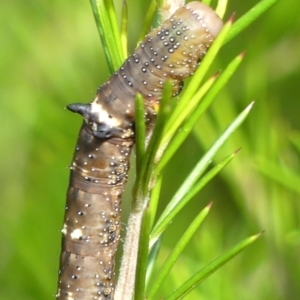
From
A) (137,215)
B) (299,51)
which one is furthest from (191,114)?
(299,51)

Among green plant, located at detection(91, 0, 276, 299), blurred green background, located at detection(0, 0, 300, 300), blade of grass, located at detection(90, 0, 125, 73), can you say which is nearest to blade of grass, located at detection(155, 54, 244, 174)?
green plant, located at detection(91, 0, 276, 299)

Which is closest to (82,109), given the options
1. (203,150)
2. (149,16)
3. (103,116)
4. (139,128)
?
(103,116)

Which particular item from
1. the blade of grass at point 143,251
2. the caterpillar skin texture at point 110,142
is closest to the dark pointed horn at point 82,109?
the caterpillar skin texture at point 110,142

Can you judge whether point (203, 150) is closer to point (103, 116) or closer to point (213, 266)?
point (103, 116)

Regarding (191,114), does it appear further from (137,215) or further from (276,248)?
(276,248)

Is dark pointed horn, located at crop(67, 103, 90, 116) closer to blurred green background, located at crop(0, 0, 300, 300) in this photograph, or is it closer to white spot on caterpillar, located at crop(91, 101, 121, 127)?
white spot on caterpillar, located at crop(91, 101, 121, 127)

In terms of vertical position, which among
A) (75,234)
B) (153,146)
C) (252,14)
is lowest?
(75,234)

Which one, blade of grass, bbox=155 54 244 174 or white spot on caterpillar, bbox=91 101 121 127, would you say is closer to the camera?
blade of grass, bbox=155 54 244 174
